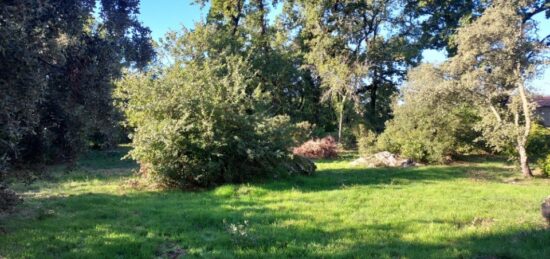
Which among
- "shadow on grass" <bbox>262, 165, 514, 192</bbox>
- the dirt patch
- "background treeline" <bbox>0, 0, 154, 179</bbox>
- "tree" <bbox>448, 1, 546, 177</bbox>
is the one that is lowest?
the dirt patch

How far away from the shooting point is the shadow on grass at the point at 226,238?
20.5ft

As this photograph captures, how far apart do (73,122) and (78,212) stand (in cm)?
293

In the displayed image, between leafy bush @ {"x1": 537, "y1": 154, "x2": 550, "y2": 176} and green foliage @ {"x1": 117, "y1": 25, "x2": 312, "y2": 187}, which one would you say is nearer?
green foliage @ {"x1": 117, "y1": 25, "x2": 312, "y2": 187}

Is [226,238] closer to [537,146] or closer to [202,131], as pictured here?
[202,131]

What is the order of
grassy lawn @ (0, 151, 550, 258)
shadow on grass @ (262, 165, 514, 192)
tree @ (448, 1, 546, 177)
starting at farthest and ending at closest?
1. tree @ (448, 1, 546, 177)
2. shadow on grass @ (262, 165, 514, 192)
3. grassy lawn @ (0, 151, 550, 258)

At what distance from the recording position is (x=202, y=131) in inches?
478

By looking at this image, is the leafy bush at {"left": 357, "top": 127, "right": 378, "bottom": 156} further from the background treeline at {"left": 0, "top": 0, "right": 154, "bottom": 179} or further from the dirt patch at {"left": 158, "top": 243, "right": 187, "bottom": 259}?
the dirt patch at {"left": 158, "top": 243, "right": 187, "bottom": 259}

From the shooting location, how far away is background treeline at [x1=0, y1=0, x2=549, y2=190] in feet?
20.9

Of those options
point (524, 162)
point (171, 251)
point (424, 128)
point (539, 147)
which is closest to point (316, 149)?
point (424, 128)

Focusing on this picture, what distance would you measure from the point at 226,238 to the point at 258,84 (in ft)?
41.0

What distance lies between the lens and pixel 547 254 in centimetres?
616

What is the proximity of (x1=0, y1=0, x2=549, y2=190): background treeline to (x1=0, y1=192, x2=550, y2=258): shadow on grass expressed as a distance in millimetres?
1344

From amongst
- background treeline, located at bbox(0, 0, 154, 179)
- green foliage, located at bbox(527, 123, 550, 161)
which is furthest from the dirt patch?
green foliage, located at bbox(527, 123, 550, 161)

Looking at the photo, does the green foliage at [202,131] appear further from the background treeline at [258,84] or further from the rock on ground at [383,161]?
the rock on ground at [383,161]
